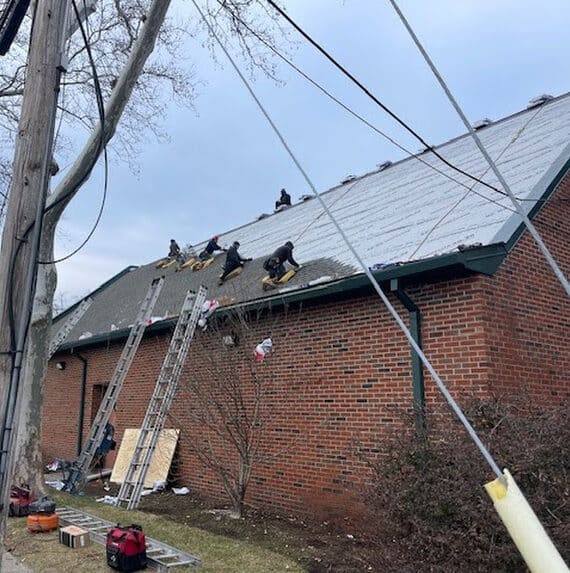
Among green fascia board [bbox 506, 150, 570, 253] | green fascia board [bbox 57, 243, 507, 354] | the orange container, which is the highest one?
green fascia board [bbox 506, 150, 570, 253]

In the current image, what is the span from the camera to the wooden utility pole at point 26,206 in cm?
410

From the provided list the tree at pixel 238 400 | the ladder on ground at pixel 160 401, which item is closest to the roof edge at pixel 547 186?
the tree at pixel 238 400

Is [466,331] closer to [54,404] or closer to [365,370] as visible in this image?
[365,370]

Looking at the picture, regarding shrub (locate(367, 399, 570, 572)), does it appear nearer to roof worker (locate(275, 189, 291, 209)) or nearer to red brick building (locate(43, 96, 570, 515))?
red brick building (locate(43, 96, 570, 515))

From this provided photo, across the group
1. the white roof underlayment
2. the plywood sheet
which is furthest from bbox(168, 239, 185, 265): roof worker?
the plywood sheet

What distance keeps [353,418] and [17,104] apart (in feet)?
38.9

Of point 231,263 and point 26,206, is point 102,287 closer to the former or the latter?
point 231,263

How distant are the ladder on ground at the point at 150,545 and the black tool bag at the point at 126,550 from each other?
174 millimetres

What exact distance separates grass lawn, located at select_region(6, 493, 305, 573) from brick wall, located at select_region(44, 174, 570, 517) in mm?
1462

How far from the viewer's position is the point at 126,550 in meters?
5.62

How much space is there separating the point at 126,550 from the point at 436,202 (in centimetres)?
733

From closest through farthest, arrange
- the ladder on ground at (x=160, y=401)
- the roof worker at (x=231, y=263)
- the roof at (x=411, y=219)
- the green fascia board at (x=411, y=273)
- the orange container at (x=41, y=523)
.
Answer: the green fascia board at (x=411, y=273) → the orange container at (x=41, y=523) → the roof at (x=411, y=219) → the ladder on ground at (x=160, y=401) → the roof worker at (x=231, y=263)

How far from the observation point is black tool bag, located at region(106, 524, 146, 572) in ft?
18.4

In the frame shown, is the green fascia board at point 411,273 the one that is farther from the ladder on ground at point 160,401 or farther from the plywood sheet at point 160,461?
the plywood sheet at point 160,461
